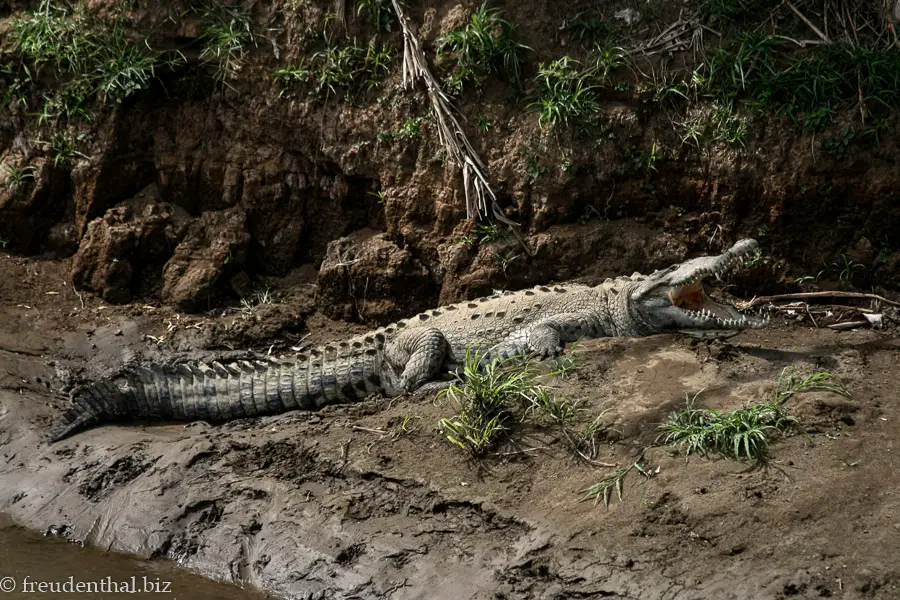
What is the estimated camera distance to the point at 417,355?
6059 millimetres

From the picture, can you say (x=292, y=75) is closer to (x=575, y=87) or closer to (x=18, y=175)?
(x=575, y=87)

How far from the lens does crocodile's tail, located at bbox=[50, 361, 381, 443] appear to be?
19.6 feet

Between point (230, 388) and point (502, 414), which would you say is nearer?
point (502, 414)

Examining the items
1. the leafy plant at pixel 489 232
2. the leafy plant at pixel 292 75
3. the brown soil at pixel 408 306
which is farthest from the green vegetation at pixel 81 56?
the leafy plant at pixel 489 232

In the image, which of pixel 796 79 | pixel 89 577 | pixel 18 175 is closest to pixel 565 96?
pixel 796 79

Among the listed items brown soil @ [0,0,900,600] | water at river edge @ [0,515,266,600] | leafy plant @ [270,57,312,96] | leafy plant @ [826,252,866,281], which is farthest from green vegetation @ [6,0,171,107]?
leafy plant @ [826,252,866,281]

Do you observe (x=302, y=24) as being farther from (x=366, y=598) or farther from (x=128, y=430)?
(x=366, y=598)

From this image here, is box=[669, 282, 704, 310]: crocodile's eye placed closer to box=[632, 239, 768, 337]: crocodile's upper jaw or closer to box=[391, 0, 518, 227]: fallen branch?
box=[632, 239, 768, 337]: crocodile's upper jaw

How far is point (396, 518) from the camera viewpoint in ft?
14.7

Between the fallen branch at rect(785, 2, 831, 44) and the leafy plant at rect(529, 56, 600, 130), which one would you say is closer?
the fallen branch at rect(785, 2, 831, 44)

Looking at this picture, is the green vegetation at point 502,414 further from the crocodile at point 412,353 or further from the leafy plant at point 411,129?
the leafy plant at point 411,129

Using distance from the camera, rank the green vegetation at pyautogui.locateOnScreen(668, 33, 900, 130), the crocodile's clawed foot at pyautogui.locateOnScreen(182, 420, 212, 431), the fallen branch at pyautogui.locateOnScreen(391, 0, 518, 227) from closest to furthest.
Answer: the crocodile's clawed foot at pyautogui.locateOnScreen(182, 420, 212, 431) < the green vegetation at pyautogui.locateOnScreen(668, 33, 900, 130) < the fallen branch at pyautogui.locateOnScreen(391, 0, 518, 227)

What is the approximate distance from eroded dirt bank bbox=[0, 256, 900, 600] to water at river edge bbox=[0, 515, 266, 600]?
0.09 m

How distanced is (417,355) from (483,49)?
2.49m
